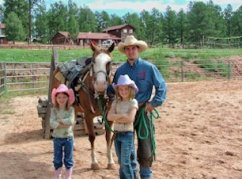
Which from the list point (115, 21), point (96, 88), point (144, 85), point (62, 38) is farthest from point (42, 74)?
point (115, 21)

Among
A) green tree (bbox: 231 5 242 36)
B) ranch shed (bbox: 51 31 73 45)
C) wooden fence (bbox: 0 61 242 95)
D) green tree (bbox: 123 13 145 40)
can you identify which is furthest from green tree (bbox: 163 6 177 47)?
wooden fence (bbox: 0 61 242 95)

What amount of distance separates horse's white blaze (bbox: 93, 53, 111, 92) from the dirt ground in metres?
1.16

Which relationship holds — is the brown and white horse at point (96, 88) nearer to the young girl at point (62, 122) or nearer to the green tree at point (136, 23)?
the young girl at point (62, 122)

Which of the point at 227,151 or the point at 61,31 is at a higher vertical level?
the point at 61,31

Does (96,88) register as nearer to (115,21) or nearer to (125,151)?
(125,151)

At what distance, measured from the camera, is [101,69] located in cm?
508

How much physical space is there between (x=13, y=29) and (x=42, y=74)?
43259mm

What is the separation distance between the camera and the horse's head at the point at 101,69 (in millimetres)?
5047

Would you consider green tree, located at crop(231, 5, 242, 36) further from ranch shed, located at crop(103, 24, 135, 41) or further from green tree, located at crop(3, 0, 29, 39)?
green tree, located at crop(3, 0, 29, 39)

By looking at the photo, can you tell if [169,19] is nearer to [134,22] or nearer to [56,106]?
[134,22]

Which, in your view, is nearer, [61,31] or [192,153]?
[192,153]

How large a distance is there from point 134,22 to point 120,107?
300ft

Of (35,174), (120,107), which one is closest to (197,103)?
(35,174)

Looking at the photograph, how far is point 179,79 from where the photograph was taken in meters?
20.8
